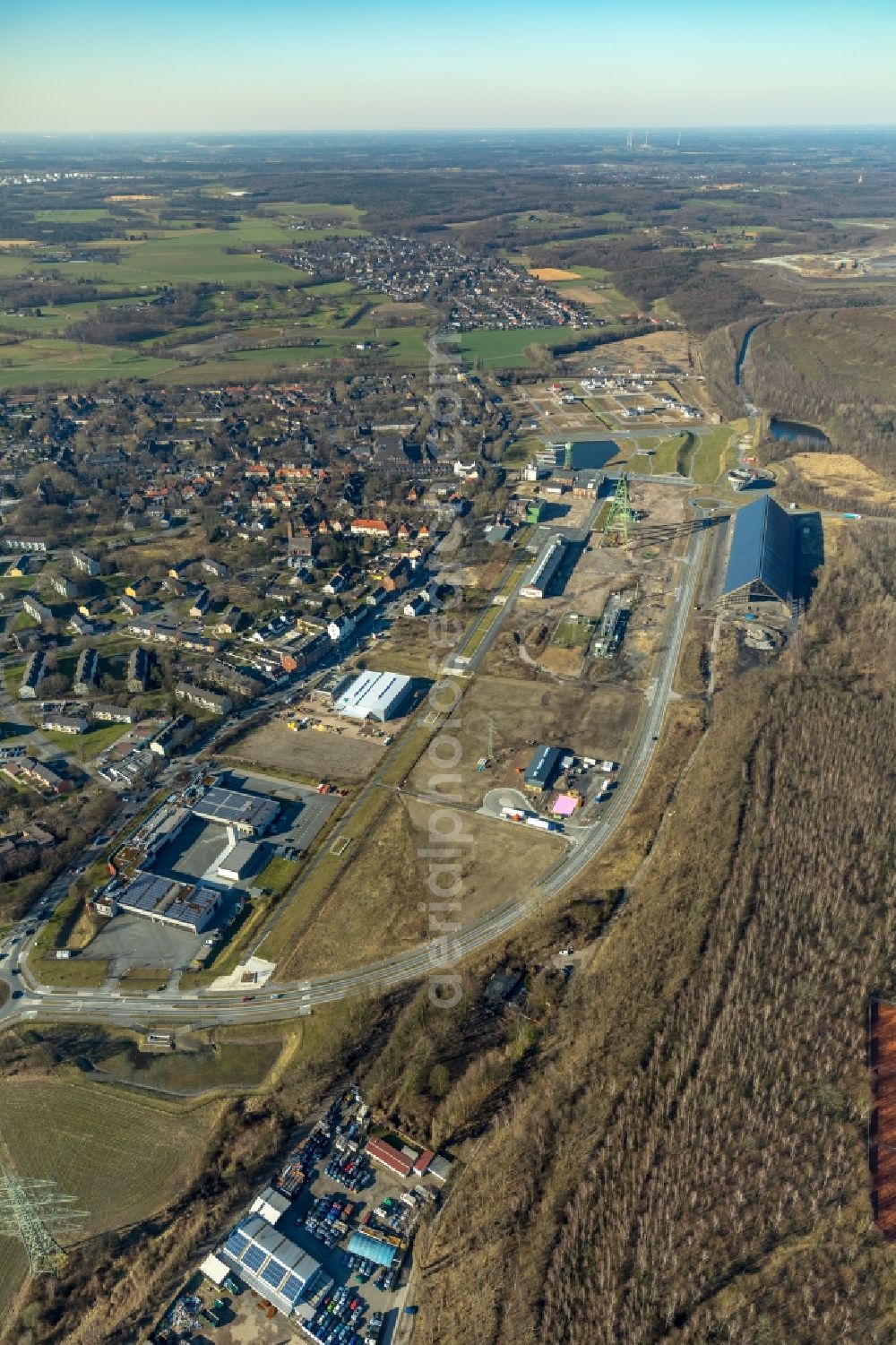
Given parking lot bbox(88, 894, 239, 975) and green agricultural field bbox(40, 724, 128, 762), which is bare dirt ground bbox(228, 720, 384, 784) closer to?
green agricultural field bbox(40, 724, 128, 762)

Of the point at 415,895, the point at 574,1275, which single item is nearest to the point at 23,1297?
the point at 574,1275

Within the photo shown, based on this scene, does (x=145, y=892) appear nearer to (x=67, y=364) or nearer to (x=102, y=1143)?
(x=102, y=1143)

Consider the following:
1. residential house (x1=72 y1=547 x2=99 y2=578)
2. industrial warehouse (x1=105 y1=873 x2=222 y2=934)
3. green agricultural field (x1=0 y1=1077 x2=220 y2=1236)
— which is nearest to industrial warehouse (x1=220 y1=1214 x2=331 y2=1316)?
green agricultural field (x1=0 y1=1077 x2=220 y2=1236)

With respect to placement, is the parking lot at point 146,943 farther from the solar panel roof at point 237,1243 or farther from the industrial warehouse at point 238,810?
the solar panel roof at point 237,1243

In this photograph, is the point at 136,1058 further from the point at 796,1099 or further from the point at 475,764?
the point at 796,1099

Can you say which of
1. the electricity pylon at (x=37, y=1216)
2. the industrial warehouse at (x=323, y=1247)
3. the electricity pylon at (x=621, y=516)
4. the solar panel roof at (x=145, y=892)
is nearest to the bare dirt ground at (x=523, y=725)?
the solar panel roof at (x=145, y=892)

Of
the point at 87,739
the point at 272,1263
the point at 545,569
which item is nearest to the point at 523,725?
the point at 545,569
